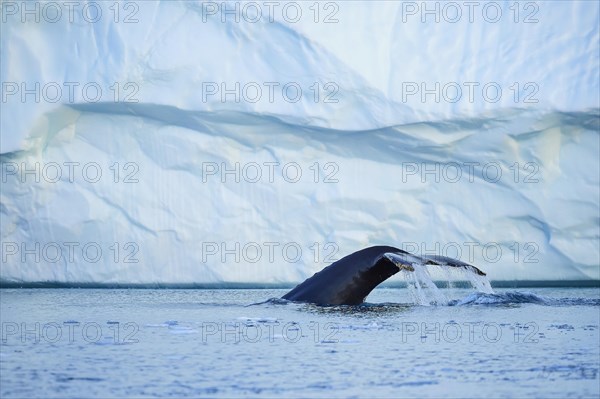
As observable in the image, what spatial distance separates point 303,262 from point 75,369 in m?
11.6

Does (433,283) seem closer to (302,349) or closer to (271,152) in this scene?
(302,349)

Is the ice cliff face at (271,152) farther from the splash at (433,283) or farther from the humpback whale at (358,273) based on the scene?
the humpback whale at (358,273)

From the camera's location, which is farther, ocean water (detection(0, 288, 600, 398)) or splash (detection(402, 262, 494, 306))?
splash (detection(402, 262, 494, 306))

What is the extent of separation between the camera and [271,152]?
70.7 ft

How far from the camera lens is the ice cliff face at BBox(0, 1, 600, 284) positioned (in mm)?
21109

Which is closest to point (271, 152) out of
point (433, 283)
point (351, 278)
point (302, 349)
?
point (433, 283)

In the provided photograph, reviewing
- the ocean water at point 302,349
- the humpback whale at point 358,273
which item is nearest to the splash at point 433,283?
the humpback whale at point 358,273

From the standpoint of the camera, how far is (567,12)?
2180 centimetres

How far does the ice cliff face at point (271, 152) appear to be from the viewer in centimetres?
2111

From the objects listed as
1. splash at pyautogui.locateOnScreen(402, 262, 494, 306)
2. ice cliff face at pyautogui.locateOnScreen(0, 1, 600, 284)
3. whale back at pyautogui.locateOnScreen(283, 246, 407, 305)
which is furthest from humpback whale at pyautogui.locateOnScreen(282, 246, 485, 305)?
ice cliff face at pyautogui.locateOnScreen(0, 1, 600, 284)

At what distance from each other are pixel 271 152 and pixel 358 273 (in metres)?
7.16

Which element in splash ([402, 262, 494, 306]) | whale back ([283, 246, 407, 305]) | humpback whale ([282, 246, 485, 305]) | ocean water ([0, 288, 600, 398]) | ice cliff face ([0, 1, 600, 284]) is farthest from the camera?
ice cliff face ([0, 1, 600, 284])

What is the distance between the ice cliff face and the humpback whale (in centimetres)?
566

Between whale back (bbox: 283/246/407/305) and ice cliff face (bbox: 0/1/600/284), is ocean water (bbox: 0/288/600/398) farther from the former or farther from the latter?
ice cliff face (bbox: 0/1/600/284)
